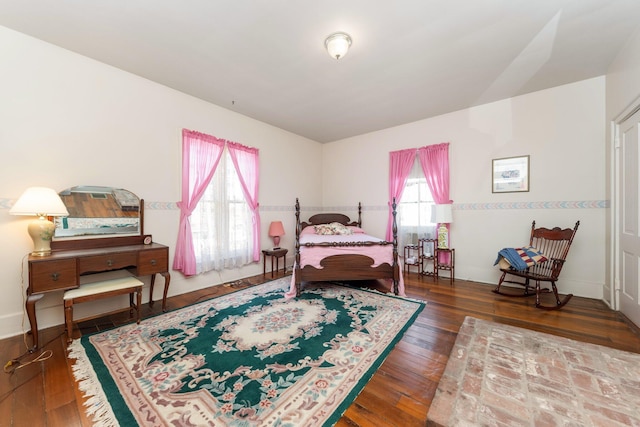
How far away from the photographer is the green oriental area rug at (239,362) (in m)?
1.51

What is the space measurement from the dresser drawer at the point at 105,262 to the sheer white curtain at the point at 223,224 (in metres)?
1.10

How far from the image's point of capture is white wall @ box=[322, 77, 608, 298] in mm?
3379

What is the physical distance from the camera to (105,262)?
101 inches

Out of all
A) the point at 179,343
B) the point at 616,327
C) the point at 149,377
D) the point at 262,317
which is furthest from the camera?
the point at 262,317

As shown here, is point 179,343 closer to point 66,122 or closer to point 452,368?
point 452,368

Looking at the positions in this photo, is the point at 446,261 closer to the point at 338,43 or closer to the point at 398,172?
the point at 398,172

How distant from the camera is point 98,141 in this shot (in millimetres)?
2928

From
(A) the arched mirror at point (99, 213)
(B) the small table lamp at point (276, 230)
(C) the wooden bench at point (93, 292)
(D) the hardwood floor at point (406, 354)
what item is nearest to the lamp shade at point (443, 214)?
(D) the hardwood floor at point (406, 354)

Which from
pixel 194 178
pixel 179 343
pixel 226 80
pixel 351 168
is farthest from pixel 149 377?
pixel 351 168

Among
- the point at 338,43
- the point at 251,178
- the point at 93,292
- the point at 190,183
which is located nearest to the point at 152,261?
the point at 93,292

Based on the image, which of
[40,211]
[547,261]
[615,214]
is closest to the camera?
[40,211]

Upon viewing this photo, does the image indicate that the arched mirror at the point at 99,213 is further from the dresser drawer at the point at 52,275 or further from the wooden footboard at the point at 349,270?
the wooden footboard at the point at 349,270

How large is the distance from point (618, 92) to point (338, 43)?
345cm

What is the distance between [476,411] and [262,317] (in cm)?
211
